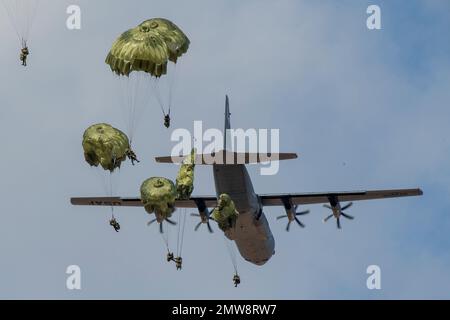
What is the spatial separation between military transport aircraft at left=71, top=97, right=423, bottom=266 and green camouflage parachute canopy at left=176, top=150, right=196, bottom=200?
44.1ft

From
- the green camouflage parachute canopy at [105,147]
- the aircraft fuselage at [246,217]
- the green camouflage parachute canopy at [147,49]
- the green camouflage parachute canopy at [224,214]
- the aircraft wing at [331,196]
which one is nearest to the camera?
the green camouflage parachute canopy at [147,49]

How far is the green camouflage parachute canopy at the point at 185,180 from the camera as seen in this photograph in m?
104

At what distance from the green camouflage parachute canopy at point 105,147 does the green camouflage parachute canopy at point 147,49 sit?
4658 millimetres

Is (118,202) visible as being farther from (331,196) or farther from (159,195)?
(159,195)

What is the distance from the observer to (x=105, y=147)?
329 ft

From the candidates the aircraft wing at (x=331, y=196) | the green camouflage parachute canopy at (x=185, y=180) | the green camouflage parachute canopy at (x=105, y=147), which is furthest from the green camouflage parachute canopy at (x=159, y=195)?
the aircraft wing at (x=331, y=196)

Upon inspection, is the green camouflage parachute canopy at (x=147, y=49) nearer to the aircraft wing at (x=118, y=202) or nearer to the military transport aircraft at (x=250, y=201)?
the military transport aircraft at (x=250, y=201)

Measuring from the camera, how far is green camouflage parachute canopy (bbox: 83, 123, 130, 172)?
100562 millimetres

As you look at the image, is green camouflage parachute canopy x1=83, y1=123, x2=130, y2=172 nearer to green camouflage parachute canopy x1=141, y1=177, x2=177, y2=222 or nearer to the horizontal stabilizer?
green camouflage parachute canopy x1=141, y1=177, x2=177, y2=222
